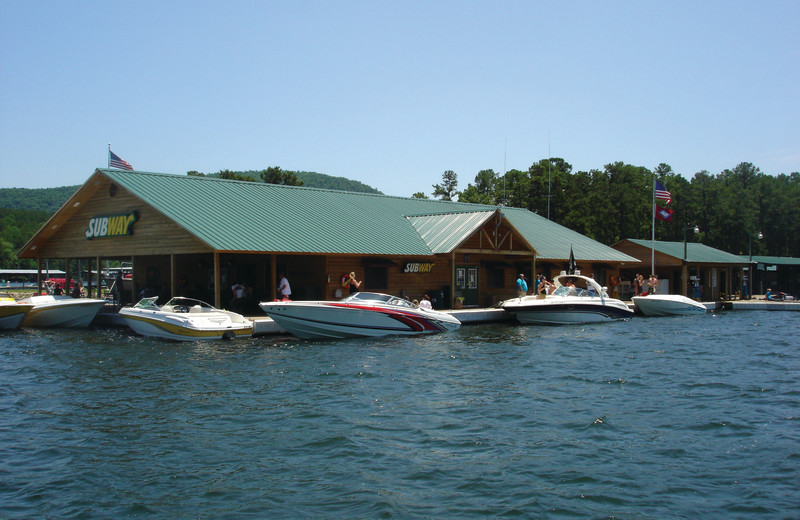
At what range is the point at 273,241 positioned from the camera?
24703 mm

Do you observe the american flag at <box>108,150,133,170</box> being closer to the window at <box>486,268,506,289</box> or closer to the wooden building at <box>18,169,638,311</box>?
the wooden building at <box>18,169,638,311</box>

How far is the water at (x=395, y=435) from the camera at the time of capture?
26.1 feet

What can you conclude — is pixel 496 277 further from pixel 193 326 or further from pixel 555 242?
pixel 193 326

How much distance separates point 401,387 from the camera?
558 inches

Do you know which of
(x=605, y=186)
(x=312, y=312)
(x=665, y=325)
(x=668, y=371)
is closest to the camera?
(x=668, y=371)

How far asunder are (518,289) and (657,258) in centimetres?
1553

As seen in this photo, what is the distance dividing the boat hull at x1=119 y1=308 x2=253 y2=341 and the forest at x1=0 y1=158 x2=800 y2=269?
3485 centimetres

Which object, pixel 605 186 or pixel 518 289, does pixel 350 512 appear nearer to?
pixel 518 289

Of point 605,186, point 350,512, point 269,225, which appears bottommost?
point 350,512

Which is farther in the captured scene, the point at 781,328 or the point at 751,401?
the point at 781,328

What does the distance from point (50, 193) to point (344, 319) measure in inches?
7324

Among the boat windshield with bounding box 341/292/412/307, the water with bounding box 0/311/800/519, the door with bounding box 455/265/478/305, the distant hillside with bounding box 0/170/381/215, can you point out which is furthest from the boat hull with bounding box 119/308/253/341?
the distant hillside with bounding box 0/170/381/215

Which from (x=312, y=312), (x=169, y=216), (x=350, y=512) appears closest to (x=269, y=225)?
(x=169, y=216)

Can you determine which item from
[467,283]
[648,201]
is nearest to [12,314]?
[467,283]
